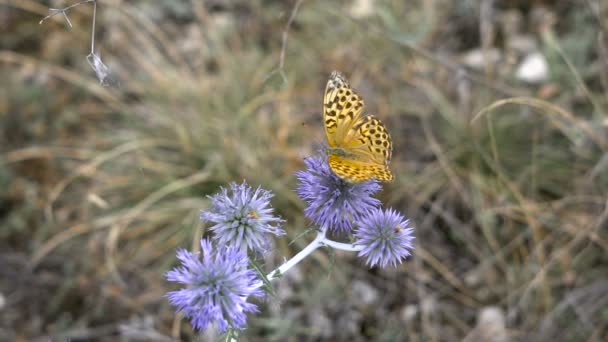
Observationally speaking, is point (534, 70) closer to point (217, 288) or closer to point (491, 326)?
point (491, 326)

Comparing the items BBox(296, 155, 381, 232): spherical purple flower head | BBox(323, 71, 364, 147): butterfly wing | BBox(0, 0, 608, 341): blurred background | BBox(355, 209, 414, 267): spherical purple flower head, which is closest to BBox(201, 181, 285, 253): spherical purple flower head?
BBox(296, 155, 381, 232): spherical purple flower head

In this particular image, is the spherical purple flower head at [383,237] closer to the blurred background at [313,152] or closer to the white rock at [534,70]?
the blurred background at [313,152]

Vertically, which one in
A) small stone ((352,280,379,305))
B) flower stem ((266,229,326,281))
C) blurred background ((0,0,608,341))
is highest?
blurred background ((0,0,608,341))

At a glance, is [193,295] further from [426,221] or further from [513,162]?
[513,162]

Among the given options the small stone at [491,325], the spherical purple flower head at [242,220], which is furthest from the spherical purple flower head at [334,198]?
the small stone at [491,325]

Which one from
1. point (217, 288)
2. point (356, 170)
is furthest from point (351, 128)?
point (217, 288)

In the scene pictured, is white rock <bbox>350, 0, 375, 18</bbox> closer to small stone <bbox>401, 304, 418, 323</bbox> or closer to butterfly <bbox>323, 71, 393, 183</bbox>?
small stone <bbox>401, 304, 418, 323</bbox>
